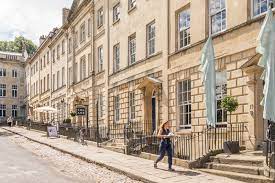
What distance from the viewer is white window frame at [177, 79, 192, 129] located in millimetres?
18763

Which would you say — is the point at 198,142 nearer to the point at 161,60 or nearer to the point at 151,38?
the point at 161,60

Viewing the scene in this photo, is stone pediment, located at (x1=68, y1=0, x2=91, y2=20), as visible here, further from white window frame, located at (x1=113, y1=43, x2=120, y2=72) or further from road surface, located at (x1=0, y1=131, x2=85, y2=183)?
road surface, located at (x1=0, y1=131, x2=85, y2=183)

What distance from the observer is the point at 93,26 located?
32.2 metres

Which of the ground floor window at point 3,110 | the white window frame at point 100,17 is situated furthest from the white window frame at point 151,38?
the ground floor window at point 3,110

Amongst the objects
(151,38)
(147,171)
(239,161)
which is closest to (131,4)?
(151,38)

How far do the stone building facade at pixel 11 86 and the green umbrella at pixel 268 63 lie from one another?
6604cm

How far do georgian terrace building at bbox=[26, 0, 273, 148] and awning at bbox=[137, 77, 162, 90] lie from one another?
6 cm

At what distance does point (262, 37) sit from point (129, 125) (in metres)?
13.6

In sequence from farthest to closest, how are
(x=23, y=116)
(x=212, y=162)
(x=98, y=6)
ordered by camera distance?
(x=23, y=116), (x=98, y=6), (x=212, y=162)

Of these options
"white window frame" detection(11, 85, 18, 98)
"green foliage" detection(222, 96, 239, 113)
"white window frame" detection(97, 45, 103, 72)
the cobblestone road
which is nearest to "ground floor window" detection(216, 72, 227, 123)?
"green foliage" detection(222, 96, 239, 113)

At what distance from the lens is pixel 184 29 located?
1948cm

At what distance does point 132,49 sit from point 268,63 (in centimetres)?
1522

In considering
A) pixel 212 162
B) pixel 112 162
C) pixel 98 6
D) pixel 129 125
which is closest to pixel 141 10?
pixel 129 125

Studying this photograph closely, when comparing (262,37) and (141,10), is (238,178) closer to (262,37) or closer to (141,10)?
(262,37)
